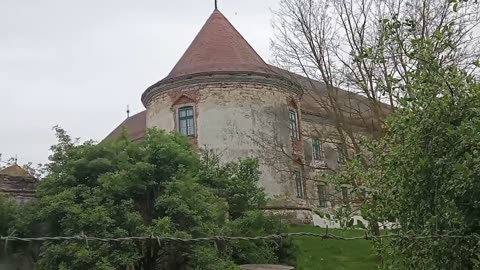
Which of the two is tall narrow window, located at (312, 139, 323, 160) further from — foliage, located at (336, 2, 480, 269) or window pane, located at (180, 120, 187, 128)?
foliage, located at (336, 2, 480, 269)

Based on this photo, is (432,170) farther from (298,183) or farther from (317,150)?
(317,150)

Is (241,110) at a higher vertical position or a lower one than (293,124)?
higher

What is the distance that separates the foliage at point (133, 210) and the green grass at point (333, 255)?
1834mm

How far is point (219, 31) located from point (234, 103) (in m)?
4.54

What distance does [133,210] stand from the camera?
14.9 meters

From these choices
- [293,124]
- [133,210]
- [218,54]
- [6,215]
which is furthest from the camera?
[293,124]

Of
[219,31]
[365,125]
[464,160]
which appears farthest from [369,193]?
[219,31]

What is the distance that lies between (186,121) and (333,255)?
31.8 feet

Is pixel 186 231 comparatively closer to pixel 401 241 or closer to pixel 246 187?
pixel 246 187

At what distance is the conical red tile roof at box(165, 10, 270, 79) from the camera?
2639 cm

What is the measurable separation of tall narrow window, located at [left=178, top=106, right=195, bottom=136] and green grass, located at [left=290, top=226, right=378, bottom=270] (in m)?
7.38

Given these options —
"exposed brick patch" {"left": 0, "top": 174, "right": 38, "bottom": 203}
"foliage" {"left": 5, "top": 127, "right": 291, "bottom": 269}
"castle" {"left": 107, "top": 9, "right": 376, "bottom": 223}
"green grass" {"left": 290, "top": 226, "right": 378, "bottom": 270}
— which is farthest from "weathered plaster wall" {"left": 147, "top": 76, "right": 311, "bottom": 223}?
"exposed brick patch" {"left": 0, "top": 174, "right": 38, "bottom": 203}

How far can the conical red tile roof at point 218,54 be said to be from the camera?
26.4m

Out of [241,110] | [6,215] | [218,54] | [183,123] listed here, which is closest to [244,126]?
[241,110]
